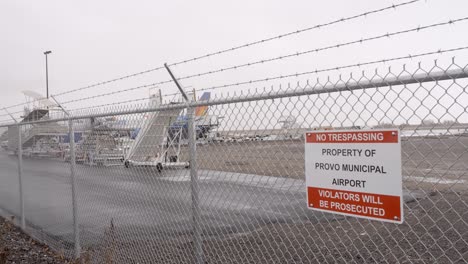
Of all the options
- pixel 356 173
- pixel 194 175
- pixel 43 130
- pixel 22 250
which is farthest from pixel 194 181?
pixel 43 130

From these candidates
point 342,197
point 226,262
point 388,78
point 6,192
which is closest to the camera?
point 388,78

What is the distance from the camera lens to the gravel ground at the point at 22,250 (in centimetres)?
635

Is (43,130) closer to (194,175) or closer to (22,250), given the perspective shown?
(22,250)

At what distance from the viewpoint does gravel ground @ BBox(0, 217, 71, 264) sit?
635cm

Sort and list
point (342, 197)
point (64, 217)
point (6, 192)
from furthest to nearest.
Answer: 1. point (6, 192)
2. point (64, 217)
3. point (342, 197)

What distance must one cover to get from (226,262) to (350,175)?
3.71m

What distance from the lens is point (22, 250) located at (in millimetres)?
6938

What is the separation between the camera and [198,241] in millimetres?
4090

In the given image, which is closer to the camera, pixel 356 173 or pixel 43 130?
pixel 356 173

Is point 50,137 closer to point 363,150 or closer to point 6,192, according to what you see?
point 6,192

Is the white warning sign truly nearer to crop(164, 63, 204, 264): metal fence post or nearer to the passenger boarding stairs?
crop(164, 63, 204, 264): metal fence post

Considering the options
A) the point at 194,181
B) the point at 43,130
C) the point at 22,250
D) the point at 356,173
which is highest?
the point at 43,130

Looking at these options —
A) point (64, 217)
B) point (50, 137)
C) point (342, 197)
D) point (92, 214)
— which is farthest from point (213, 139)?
point (50, 137)

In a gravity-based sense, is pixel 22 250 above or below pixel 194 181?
below
